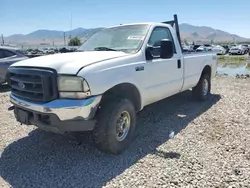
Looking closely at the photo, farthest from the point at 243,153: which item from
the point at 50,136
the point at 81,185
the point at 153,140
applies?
the point at 50,136

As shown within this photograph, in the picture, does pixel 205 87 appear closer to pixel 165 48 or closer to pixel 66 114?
pixel 165 48

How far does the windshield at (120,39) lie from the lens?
14.7 feet

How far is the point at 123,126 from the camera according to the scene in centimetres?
409

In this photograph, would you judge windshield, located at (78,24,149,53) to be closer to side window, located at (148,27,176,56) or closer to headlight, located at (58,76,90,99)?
side window, located at (148,27,176,56)

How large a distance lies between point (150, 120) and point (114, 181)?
8.27 ft

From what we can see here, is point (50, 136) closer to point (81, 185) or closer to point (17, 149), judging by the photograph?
point (17, 149)

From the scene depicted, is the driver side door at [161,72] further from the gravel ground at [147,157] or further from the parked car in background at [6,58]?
the parked car in background at [6,58]

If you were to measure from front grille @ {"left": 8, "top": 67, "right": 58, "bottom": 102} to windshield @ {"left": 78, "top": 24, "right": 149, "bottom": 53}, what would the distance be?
1455 millimetres

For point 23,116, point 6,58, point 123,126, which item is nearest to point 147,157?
point 123,126


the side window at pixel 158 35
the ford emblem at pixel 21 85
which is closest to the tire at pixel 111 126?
the ford emblem at pixel 21 85

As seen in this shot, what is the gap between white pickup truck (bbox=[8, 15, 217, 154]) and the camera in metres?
3.35

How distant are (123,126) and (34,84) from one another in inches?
57.8

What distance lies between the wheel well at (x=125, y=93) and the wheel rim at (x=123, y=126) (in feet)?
1.03

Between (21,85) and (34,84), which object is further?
(21,85)
